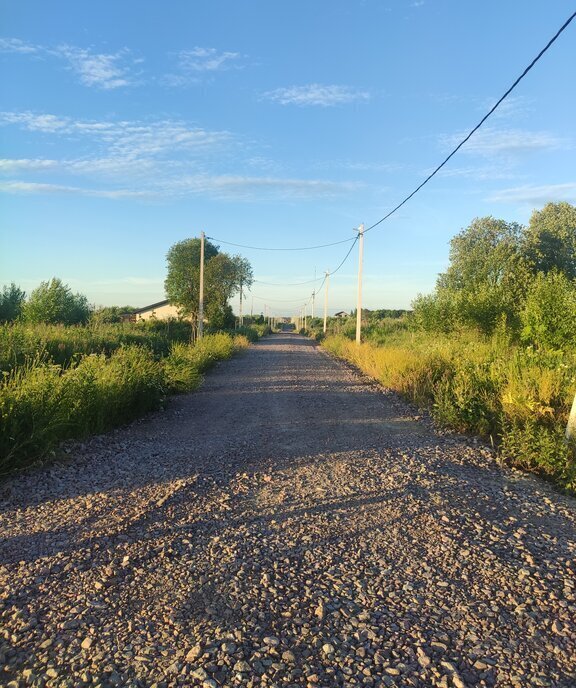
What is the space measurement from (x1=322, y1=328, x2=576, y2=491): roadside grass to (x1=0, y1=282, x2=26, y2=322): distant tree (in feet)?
103

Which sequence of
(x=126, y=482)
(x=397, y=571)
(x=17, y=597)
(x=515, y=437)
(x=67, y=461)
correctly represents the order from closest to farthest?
(x=17, y=597)
(x=397, y=571)
(x=126, y=482)
(x=67, y=461)
(x=515, y=437)

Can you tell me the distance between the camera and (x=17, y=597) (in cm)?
323

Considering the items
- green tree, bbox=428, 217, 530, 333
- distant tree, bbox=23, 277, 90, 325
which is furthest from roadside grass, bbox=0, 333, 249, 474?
distant tree, bbox=23, 277, 90, 325

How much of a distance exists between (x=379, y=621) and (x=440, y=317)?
18183 mm

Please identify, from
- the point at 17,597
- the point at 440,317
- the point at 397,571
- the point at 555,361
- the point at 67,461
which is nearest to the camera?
the point at 17,597

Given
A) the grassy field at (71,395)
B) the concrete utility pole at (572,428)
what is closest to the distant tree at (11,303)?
the grassy field at (71,395)

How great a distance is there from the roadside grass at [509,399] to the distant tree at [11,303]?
31.3 m

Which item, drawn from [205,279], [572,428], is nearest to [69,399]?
[572,428]

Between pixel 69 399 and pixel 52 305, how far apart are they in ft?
96.7

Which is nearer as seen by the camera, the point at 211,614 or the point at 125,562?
the point at 211,614

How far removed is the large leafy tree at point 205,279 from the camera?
42219 millimetres

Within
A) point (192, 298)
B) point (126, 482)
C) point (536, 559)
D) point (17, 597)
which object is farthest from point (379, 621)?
point (192, 298)

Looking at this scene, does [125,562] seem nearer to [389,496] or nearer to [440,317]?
[389,496]

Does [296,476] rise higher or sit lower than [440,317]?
lower
